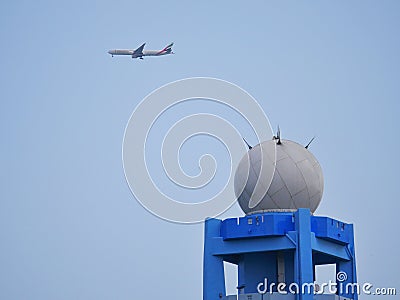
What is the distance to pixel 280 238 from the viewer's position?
136ft

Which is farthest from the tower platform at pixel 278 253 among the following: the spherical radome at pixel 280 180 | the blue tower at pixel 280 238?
the spherical radome at pixel 280 180

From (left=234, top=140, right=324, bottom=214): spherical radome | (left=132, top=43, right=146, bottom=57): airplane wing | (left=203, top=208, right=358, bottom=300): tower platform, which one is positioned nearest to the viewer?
(left=203, top=208, right=358, bottom=300): tower platform

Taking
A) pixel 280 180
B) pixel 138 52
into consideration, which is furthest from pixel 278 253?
pixel 138 52

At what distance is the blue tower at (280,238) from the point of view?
135 ft

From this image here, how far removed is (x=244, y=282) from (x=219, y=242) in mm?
2962

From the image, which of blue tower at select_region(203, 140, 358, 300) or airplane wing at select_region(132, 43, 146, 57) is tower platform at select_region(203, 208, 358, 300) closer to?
Result: blue tower at select_region(203, 140, 358, 300)

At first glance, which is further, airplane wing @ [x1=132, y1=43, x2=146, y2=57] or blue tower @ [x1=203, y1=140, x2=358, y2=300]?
airplane wing @ [x1=132, y1=43, x2=146, y2=57]

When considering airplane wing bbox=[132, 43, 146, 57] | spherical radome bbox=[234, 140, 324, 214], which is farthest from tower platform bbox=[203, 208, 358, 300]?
airplane wing bbox=[132, 43, 146, 57]

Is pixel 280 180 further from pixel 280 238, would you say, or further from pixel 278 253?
pixel 278 253

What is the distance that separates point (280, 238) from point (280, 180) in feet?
11.4

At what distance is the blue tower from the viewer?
41188mm

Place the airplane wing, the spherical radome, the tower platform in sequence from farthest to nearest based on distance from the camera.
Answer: the airplane wing
the spherical radome
the tower platform

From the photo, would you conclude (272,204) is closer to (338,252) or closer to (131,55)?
(338,252)

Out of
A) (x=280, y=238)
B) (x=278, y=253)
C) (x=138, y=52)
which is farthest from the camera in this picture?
(x=138, y=52)
